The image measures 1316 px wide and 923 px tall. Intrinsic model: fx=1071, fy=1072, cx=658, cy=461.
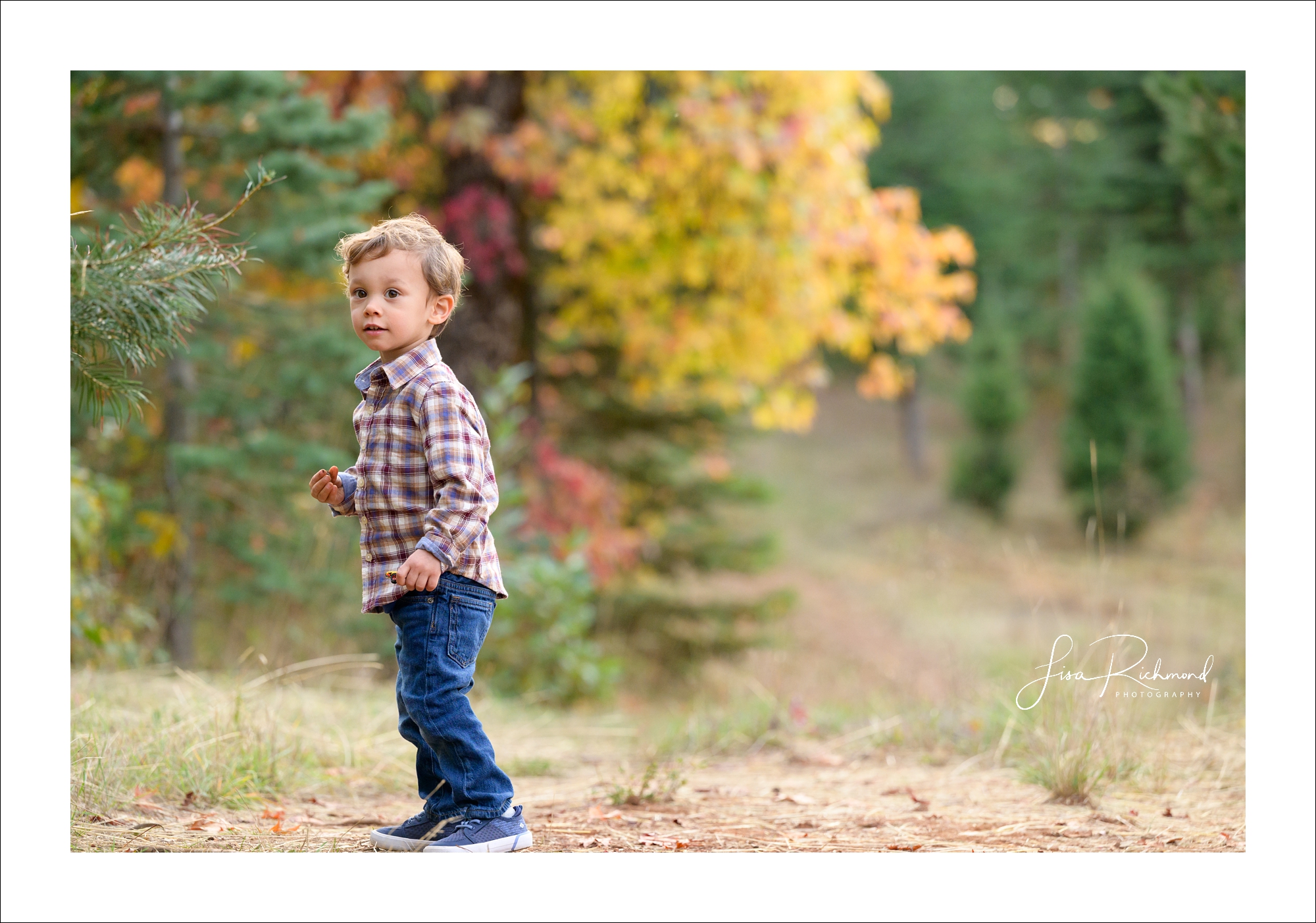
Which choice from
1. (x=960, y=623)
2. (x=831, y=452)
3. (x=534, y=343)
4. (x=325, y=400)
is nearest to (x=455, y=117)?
(x=534, y=343)

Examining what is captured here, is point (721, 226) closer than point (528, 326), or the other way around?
point (721, 226)

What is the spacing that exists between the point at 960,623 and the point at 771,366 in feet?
19.6

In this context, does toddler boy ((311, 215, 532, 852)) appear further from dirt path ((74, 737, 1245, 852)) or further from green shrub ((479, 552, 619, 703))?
green shrub ((479, 552, 619, 703))

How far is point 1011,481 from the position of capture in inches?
756

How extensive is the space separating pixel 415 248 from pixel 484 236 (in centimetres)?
432

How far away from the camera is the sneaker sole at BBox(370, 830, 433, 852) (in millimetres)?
2441

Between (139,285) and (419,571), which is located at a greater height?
(139,285)

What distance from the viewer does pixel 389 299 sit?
243 centimetres

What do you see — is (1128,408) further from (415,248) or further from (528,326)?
(415,248)

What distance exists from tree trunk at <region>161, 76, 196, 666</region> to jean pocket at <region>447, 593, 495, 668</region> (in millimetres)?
3013

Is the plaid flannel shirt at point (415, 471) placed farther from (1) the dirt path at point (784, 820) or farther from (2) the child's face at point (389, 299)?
(1) the dirt path at point (784, 820)

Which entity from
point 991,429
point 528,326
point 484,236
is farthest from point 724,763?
point 991,429

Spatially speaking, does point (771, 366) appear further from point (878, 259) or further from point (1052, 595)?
point (1052, 595)
